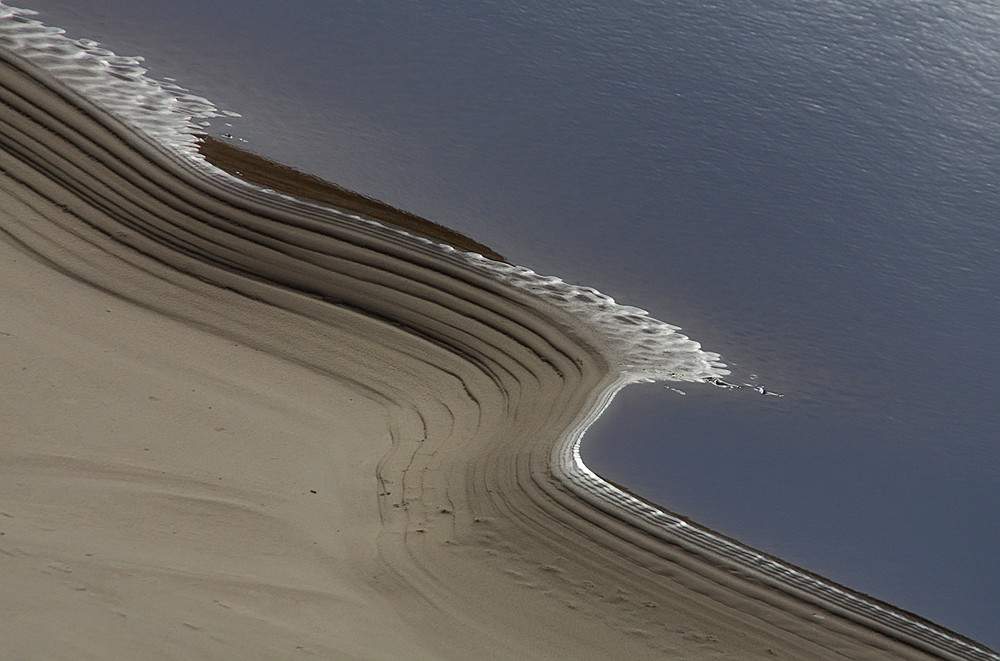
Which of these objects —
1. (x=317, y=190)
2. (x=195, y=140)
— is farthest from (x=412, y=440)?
(x=195, y=140)

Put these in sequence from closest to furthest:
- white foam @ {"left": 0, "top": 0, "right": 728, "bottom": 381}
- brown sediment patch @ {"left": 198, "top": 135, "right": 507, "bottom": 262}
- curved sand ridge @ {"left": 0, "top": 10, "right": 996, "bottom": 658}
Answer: curved sand ridge @ {"left": 0, "top": 10, "right": 996, "bottom": 658} < white foam @ {"left": 0, "top": 0, "right": 728, "bottom": 381} < brown sediment patch @ {"left": 198, "top": 135, "right": 507, "bottom": 262}

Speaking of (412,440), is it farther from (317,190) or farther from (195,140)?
(195,140)

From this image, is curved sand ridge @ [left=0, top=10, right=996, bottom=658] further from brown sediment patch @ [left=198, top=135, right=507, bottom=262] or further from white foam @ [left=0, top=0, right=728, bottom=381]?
brown sediment patch @ [left=198, top=135, right=507, bottom=262]

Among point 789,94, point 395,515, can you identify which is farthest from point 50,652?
point 789,94

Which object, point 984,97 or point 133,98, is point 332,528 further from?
point 984,97

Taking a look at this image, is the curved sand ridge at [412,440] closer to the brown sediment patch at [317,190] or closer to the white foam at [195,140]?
the white foam at [195,140]

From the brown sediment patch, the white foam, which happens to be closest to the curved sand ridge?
the white foam

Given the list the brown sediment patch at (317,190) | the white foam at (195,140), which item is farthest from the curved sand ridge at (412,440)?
the brown sediment patch at (317,190)
